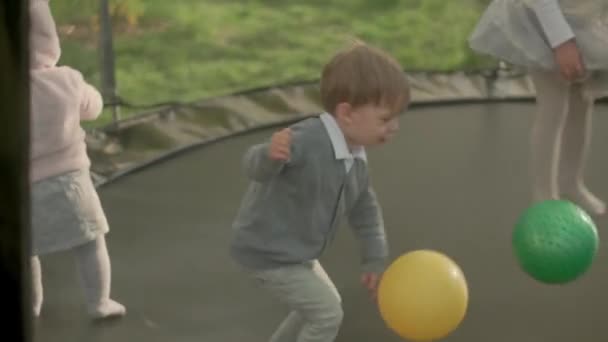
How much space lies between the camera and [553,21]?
1.37 m

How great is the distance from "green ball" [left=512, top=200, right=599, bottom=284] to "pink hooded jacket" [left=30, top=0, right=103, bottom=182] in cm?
55

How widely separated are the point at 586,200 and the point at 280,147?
0.71m

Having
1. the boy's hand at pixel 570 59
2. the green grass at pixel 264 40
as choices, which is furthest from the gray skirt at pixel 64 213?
the green grass at pixel 264 40

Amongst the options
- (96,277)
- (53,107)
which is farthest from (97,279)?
(53,107)

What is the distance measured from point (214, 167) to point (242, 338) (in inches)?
19.9

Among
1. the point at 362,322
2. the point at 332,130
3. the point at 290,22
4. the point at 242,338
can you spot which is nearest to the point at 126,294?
the point at 242,338

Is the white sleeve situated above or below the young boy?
above

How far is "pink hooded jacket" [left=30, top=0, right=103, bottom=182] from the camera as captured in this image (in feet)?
3.67

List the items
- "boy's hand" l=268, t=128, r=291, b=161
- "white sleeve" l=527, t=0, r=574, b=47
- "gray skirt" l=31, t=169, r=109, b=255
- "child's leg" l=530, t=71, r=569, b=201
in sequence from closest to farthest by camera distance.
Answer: "boy's hand" l=268, t=128, r=291, b=161 < "gray skirt" l=31, t=169, r=109, b=255 < "white sleeve" l=527, t=0, r=574, b=47 < "child's leg" l=530, t=71, r=569, b=201

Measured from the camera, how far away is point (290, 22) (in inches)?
90.9

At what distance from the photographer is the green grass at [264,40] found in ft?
7.11

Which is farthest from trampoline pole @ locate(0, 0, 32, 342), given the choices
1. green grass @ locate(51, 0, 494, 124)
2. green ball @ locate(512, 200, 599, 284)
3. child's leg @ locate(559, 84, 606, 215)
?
green grass @ locate(51, 0, 494, 124)

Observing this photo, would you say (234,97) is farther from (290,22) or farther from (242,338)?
(242,338)

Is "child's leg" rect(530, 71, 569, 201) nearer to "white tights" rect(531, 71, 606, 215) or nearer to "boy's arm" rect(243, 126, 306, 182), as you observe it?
"white tights" rect(531, 71, 606, 215)
